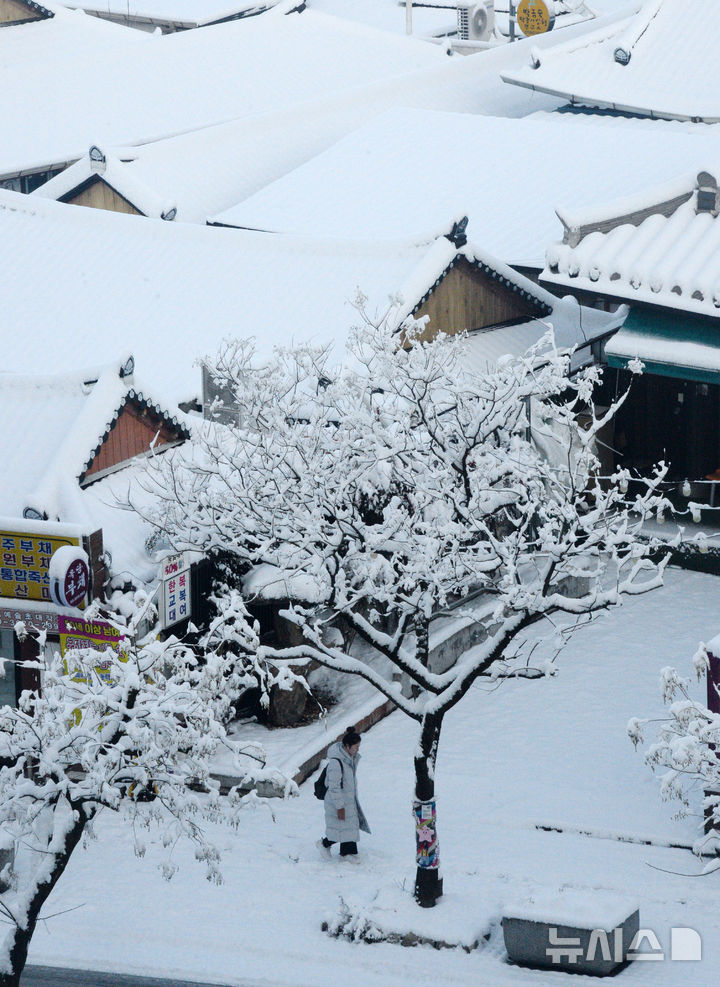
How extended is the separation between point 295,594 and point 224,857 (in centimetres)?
380

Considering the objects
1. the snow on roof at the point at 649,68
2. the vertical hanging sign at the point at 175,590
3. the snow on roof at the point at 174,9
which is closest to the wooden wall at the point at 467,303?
the vertical hanging sign at the point at 175,590

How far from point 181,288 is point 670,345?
1036 centimetres

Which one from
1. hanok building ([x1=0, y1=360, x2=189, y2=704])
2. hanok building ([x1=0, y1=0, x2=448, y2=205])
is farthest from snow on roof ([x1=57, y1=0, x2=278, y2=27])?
hanok building ([x1=0, y1=360, x2=189, y2=704])

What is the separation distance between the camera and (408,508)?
69.5ft

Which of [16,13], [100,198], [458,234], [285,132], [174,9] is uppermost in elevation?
[174,9]

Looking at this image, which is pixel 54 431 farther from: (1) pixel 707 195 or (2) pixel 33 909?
(1) pixel 707 195

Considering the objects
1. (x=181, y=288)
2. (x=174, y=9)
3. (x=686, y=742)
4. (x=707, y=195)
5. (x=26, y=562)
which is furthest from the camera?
(x=174, y=9)

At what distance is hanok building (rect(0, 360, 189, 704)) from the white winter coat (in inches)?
154

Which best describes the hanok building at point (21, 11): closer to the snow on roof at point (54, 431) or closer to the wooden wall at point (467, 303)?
the wooden wall at point (467, 303)

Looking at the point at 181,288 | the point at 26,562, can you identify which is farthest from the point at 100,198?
the point at 26,562

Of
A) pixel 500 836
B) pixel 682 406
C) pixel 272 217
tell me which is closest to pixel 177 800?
pixel 500 836

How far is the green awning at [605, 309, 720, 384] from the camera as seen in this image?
24484 millimetres

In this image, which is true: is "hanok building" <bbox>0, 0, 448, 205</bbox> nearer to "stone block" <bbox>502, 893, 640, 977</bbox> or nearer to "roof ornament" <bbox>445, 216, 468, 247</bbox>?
"roof ornament" <bbox>445, 216, 468, 247</bbox>

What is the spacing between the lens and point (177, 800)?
13.8 meters
